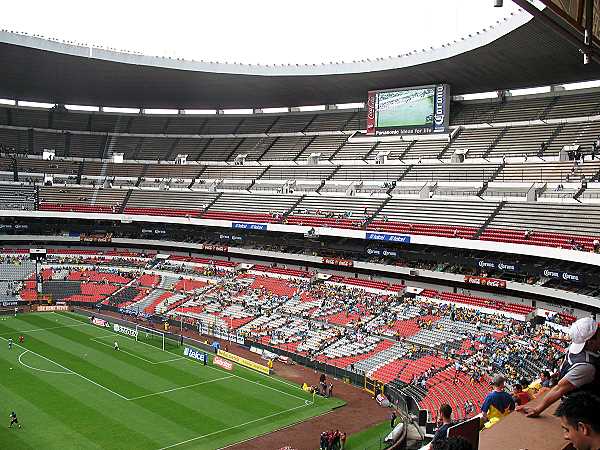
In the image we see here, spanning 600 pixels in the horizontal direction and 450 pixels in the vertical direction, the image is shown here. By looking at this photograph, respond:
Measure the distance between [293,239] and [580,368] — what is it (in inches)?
1950

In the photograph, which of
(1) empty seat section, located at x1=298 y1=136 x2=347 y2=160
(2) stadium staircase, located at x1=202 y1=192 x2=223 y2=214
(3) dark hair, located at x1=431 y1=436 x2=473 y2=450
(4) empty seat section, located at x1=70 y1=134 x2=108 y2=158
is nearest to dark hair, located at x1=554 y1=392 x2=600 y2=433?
(3) dark hair, located at x1=431 y1=436 x2=473 y2=450

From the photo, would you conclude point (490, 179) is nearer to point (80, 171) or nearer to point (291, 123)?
point (291, 123)

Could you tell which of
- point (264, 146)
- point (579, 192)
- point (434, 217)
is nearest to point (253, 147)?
point (264, 146)

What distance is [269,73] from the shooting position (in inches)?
2178

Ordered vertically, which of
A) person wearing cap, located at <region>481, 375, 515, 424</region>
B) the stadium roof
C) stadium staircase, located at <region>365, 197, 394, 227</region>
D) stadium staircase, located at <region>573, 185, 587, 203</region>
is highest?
the stadium roof

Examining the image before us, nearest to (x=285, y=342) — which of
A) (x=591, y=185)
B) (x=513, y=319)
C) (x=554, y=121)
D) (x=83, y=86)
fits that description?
(x=513, y=319)

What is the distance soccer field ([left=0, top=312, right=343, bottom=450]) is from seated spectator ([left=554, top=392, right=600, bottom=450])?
23.9 metres

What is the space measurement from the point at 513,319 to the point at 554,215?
7.75 m

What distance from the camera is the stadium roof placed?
41031 mm

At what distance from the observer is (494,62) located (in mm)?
43969

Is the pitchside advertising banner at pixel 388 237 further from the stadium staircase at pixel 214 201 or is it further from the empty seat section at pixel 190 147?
the empty seat section at pixel 190 147

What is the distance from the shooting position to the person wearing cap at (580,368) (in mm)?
6617

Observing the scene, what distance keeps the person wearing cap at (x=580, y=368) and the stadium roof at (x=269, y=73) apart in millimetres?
31380

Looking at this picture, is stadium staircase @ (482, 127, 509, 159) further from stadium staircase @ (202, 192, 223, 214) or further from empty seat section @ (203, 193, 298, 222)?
stadium staircase @ (202, 192, 223, 214)
